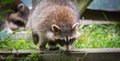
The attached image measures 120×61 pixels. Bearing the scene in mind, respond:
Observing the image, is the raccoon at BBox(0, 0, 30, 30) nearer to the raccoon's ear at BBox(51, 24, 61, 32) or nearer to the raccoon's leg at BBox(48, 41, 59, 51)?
the raccoon's leg at BBox(48, 41, 59, 51)

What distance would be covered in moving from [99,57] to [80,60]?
22 centimetres

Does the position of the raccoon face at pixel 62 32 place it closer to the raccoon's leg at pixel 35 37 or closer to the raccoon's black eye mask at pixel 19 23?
the raccoon's leg at pixel 35 37

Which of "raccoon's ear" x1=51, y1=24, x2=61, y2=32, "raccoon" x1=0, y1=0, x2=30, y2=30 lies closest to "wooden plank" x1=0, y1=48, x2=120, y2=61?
"raccoon's ear" x1=51, y1=24, x2=61, y2=32

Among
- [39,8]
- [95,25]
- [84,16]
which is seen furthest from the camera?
[84,16]

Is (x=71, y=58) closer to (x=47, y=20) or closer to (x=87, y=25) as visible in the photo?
(x=47, y=20)

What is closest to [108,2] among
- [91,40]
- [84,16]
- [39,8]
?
[84,16]

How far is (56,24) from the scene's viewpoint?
161 inches

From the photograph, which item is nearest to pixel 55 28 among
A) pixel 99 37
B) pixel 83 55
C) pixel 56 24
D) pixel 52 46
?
pixel 56 24

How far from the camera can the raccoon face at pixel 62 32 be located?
4.04m

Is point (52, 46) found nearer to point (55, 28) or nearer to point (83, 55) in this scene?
point (55, 28)

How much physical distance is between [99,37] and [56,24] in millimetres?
1570

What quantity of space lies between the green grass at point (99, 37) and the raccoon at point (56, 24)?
24.8 inches

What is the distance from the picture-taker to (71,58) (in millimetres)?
3965

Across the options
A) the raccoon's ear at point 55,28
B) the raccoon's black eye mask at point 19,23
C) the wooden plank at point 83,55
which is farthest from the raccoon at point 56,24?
the raccoon's black eye mask at point 19,23
